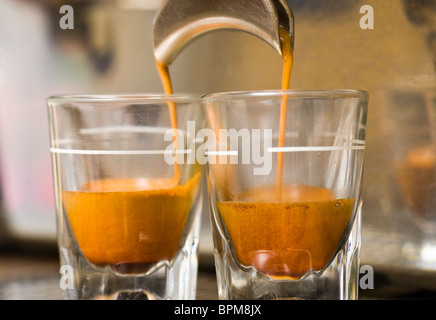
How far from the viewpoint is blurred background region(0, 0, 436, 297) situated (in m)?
0.43

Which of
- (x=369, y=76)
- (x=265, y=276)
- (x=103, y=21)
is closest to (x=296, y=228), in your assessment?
(x=265, y=276)

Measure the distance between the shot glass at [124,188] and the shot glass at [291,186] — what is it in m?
0.04

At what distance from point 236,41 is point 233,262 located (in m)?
0.21

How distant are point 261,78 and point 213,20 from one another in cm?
11

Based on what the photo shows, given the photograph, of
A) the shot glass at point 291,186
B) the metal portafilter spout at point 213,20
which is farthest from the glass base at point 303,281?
the metal portafilter spout at point 213,20

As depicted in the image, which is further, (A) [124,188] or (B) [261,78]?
(B) [261,78]

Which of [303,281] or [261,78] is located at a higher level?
[261,78]

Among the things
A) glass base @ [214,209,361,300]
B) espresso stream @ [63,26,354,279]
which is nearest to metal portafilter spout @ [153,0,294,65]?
espresso stream @ [63,26,354,279]

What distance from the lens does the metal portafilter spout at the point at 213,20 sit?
1.20ft

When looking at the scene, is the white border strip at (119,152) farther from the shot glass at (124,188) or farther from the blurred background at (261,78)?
the blurred background at (261,78)

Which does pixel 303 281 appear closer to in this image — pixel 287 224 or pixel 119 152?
pixel 287 224

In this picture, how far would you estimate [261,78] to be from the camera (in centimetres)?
49

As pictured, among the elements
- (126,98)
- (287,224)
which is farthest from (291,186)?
(126,98)

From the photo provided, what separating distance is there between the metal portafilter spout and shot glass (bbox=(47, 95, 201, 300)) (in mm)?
46
